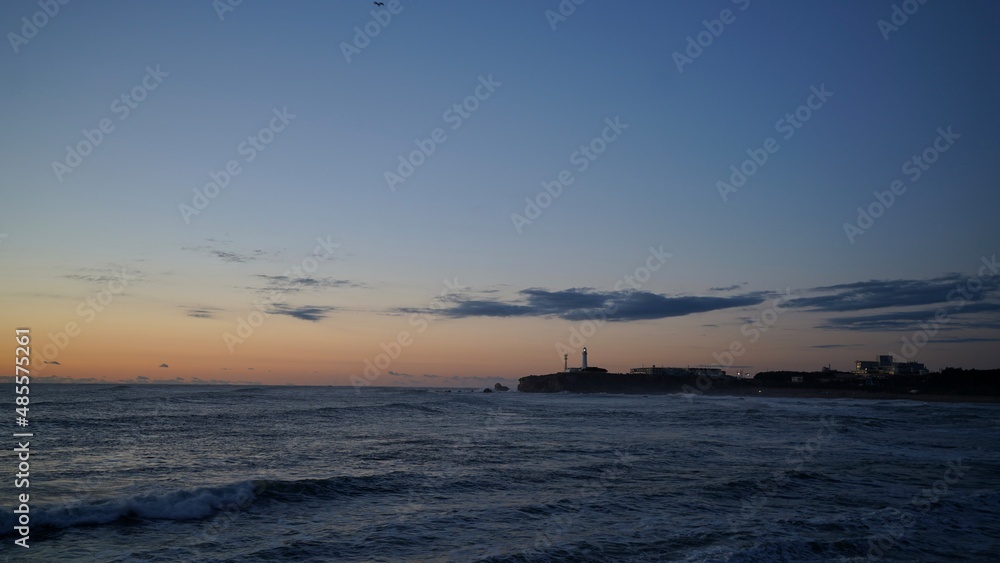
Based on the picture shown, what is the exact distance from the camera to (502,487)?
54.7 feet

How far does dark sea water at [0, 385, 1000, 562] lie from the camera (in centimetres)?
1115

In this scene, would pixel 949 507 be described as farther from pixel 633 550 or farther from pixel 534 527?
pixel 534 527

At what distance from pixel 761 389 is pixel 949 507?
106m

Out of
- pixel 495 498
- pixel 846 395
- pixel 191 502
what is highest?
pixel 191 502

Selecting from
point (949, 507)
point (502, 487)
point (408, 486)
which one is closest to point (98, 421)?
point (408, 486)

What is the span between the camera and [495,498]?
15234 millimetres
